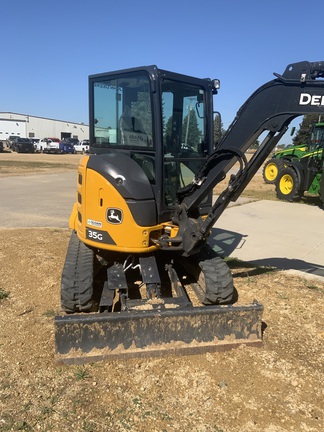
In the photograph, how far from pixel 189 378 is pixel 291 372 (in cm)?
91

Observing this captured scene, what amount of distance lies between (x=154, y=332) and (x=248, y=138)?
213cm

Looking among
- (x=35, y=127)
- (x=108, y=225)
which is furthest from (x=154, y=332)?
(x=35, y=127)

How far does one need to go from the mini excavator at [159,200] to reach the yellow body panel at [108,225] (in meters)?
0.01

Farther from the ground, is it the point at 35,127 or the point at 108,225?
the point at 35,127

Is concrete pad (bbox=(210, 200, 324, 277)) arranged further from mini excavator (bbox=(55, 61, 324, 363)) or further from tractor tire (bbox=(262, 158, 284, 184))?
tractor tire (bbox=(262, 158, 284, 184))

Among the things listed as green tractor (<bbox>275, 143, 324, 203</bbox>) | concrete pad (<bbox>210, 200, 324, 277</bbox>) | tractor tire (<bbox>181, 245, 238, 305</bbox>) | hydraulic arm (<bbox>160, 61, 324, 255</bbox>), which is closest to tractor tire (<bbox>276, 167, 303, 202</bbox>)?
green tractor (<bbox>275, 143, 324, 203</bbox>)

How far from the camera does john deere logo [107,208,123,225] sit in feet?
12.6

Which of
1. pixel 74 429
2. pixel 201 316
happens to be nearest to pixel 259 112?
pixel 201 316

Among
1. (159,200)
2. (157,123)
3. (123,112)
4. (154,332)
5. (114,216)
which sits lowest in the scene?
(154,332)

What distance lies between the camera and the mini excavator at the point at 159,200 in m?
3.36

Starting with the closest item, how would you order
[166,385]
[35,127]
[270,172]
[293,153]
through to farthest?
1. [166,385]
2. [293,153]
3. [270,172]
4. [35,127]

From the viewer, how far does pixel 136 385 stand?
3.05 metres

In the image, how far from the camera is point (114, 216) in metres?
3.86

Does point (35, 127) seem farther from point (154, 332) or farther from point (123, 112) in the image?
point (154, 332)
